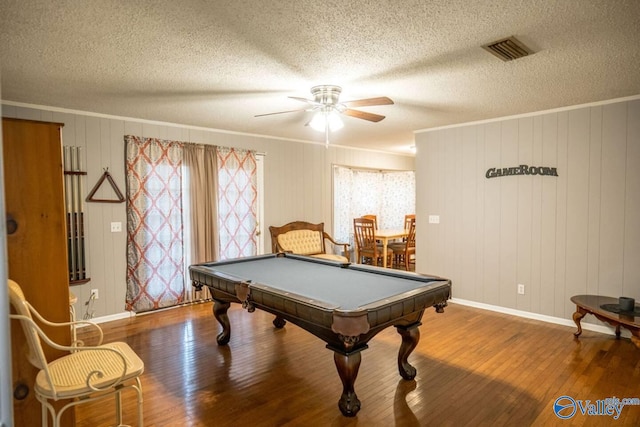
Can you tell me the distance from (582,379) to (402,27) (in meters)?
2.98

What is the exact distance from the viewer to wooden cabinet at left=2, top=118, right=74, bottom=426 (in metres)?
1.99

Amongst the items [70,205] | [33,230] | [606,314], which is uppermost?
[70,205]

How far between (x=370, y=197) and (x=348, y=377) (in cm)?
573

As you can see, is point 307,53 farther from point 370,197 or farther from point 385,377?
point 370,197

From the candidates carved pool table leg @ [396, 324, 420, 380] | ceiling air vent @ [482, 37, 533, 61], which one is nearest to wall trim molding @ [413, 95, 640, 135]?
ceiling air vent @ [482, 37, 533, 61]

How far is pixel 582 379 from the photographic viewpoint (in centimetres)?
292

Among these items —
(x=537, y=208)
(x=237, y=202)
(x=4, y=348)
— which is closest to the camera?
(x=4, y=348)

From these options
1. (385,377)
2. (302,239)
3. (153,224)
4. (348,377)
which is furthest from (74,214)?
(385,377)

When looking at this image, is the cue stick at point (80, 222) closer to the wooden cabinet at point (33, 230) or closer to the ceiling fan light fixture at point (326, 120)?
the wooden cabinet at point (33, 230)

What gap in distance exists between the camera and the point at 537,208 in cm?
443

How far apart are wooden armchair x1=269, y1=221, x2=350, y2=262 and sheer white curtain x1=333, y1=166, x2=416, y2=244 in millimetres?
625

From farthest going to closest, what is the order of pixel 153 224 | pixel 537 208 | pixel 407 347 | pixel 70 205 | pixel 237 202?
pixel 237 202
pixel 153 224
pixel 537 208
pixel 70 205
pixel 407 347

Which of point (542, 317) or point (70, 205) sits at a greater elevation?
point (70, 205)

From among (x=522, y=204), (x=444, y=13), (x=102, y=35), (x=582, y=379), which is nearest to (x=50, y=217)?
(x=102, y=35)
